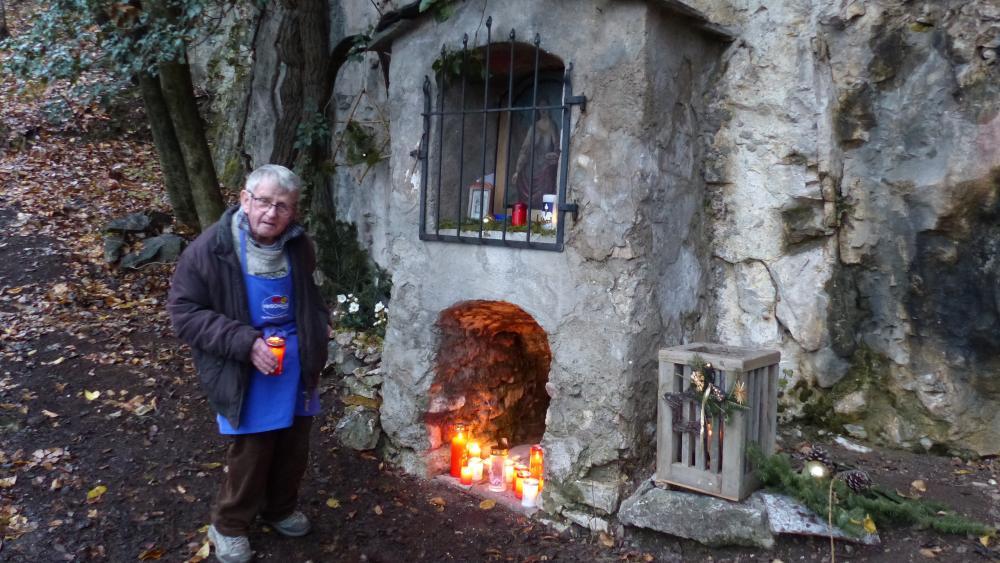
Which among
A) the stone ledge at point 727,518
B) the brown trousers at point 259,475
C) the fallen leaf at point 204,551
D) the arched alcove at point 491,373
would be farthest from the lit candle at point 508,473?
the fallen leaf at point 204,551

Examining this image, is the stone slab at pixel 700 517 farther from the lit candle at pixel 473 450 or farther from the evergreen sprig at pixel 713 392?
the lit candle at pixel 473 450

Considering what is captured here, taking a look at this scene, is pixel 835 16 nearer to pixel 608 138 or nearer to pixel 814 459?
pixel 608 138

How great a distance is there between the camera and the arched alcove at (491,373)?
454cm

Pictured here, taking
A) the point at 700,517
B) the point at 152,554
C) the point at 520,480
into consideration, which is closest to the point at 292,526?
the point at 152,554

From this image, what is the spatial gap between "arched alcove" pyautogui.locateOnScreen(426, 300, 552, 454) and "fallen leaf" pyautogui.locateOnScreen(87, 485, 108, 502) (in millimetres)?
1914

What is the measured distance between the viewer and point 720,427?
335cm

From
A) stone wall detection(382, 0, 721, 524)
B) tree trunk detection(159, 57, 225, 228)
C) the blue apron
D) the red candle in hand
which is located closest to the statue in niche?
stone wall detection(382, 0, 721, 524)

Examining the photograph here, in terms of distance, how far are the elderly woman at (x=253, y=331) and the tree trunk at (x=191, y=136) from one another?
12.2 ft

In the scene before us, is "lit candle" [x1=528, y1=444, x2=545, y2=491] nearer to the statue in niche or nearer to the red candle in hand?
the statue in niche

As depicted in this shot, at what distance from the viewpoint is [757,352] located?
3479mm

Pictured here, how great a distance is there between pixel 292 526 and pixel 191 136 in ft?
14.0

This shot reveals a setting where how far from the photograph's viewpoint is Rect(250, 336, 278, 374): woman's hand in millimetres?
3020

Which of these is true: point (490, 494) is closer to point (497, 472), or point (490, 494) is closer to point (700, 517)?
point (497, 472)

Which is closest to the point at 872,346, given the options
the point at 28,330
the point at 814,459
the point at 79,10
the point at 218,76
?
the point at 814,459
